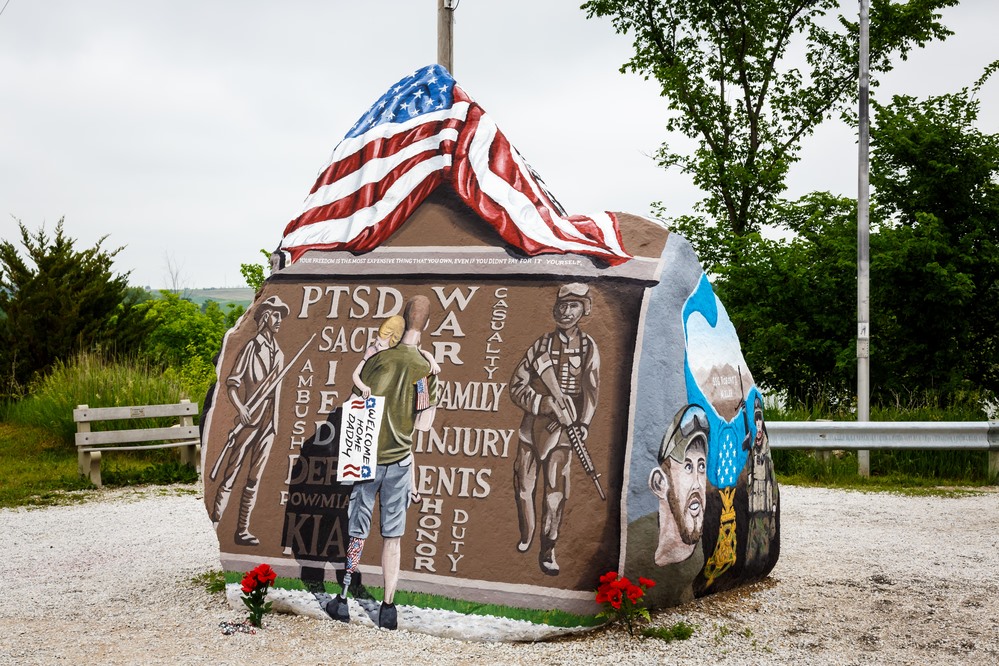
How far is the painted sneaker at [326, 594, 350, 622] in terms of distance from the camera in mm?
5480

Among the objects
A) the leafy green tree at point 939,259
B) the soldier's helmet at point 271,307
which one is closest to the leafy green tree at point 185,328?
the leafy green tree at point 939,259

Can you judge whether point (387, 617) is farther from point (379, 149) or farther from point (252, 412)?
point (379, 149)

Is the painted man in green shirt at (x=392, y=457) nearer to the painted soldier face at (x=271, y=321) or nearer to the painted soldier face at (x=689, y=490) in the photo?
the painted soldier face at (x=271, y=321)

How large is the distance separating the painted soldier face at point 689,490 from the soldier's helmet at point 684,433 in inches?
0.9

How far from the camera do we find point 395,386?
5660 millimetres

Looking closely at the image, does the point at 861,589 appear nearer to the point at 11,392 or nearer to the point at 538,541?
the point at 538,541

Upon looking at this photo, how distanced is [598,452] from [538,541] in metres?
0.56

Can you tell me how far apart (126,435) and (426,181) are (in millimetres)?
7469

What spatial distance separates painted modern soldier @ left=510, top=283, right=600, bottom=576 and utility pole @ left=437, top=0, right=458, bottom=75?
5825mm

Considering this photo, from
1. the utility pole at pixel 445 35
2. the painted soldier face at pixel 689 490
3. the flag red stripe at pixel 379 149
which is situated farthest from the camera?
the utility pole at pixel 445 35

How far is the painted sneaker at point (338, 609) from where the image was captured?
5480mm

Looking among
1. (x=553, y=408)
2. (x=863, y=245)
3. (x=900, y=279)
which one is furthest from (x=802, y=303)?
(x=553, y=408)

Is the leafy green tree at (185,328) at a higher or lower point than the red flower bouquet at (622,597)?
higher

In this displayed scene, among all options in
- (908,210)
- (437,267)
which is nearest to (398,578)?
(437,267)
